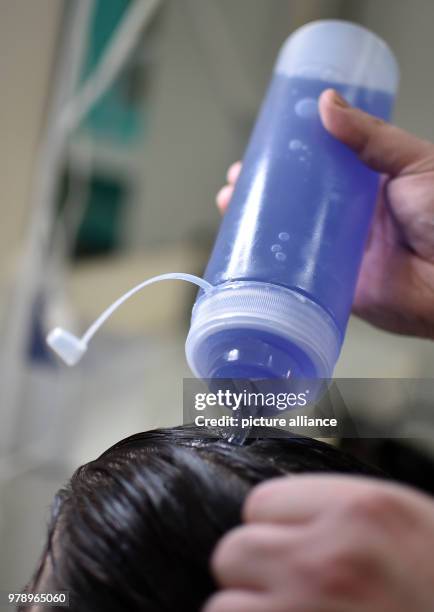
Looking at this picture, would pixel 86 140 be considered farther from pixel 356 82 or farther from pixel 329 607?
pixel 329 607

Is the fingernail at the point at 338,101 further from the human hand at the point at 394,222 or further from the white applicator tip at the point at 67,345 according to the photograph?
the white applicator tip at the point at 67,345

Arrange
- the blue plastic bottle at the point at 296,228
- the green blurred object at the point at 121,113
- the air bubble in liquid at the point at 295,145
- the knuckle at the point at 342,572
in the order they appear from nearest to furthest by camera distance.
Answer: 1. the knuckle at the point at 342,572
2. the blue plastic bottle at the point at 296,228
3. the air bubble in liquid at the point at 295,145
4. the green blurred object at the point at 121,113

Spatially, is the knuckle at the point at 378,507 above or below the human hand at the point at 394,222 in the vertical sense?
below

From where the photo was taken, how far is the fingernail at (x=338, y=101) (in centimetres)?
64

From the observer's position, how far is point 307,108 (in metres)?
0.66

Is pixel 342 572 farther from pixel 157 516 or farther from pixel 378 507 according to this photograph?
pixel 157 516

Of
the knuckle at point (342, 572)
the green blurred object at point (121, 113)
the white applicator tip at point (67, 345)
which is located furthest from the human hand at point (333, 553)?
the green blurred object at point (121, 113)

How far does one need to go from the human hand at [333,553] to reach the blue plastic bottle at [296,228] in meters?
0.16

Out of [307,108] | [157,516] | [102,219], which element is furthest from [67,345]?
[102,219]

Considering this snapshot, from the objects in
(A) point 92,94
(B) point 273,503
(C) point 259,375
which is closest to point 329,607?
(B) point 273,503

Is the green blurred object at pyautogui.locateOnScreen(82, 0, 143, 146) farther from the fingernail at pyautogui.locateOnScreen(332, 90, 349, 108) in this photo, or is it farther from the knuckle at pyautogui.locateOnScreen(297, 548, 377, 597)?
the knuckle at pyautogui.locateOnScreen(297, 548, 377, 597)

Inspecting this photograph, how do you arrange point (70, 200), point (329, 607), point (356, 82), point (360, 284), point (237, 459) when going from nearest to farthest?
point (329, 607), point (237, 459), point (356, 82), point (360, 284), point (70, 200)

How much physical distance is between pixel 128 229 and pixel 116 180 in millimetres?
171

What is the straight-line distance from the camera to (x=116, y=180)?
91.8 inches
